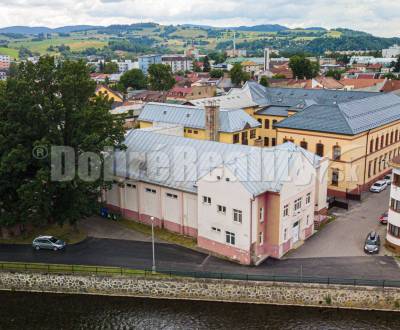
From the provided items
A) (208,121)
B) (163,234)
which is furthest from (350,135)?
(163,234)

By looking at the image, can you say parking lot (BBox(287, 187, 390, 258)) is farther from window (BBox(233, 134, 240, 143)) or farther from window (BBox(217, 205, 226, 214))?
window (BBox(233, 134, 240, 143))

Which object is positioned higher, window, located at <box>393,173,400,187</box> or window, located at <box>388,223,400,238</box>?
window, located at <box>393,173,400,187</box>

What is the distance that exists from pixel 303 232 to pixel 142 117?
36063mm

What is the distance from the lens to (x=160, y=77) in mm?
158375

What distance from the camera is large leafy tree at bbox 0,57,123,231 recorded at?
135 ft

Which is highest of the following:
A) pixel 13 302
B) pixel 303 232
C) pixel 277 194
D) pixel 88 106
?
pixel 88 106

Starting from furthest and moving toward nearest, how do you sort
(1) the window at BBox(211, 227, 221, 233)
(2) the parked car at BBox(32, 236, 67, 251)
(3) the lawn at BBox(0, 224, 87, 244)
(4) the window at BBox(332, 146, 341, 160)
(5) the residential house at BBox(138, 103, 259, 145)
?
(5) the residential house at BBox(138, 103, 259, 145) < (4) the window at BBox(332, 146, 341, 160) < (3) the lawn at BBox(0, 224, 87, 244) < (2) the parked car at BBox(32, 236, 67, 251) < (1) the window at BBox(211, 227, 221, 233)

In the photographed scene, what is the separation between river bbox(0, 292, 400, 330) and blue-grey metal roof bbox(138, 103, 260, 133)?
30065 millimetres

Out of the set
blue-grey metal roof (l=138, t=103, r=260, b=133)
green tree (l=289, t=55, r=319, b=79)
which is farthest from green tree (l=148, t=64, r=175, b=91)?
blue-grey metal roof (l=138, t=103, r=260, b=133)

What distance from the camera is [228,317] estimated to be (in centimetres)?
3512

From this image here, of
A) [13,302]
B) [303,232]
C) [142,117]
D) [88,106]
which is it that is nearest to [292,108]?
[142,117]

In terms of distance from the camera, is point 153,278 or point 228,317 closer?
point 228,317

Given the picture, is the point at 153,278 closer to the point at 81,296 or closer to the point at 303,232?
the point at 81,296

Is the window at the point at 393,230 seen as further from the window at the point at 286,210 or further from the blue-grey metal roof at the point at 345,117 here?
the blue-grey metal roof at the point at 345,117
